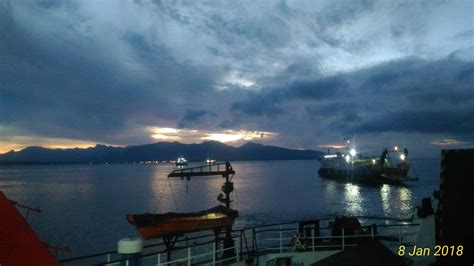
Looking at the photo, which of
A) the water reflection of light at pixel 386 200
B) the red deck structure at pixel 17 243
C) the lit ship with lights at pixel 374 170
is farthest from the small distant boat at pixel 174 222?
the lit ship with lights at pixel 374 170

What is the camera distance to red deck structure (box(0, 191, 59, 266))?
16.8 ft

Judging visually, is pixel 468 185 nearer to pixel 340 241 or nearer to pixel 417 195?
pixel 340 241

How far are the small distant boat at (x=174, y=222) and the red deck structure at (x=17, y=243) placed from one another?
6545 millimetres

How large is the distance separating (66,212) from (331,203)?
194 feet

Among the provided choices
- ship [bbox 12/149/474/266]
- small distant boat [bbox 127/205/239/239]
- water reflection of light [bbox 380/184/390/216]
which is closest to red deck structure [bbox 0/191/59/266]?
ship [bbox 12/149/474/266]

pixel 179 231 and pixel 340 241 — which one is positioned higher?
pixel 179 231

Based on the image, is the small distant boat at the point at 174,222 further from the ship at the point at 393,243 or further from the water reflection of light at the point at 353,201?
the water reflection of light at the point at 353,201

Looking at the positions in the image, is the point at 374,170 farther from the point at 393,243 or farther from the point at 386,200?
the point at 393,243

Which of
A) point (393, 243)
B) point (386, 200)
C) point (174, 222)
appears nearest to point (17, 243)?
point (174, 222)

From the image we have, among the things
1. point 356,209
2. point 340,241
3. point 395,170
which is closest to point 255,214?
point 356,209

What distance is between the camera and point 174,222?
40.4 feet

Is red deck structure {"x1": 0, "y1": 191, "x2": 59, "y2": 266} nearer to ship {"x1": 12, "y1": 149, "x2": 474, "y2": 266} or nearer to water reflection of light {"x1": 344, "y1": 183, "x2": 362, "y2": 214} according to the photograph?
ship {"x1": 12, "y1": 149, "x2": 474, "y2": 266}

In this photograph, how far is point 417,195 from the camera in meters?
90.8

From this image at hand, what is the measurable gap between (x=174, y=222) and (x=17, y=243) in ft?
24.0
